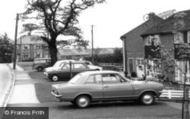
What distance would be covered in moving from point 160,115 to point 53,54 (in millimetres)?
28891

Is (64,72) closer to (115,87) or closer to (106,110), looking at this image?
(115,87)

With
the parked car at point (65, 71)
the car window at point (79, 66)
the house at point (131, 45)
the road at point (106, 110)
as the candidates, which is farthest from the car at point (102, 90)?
the house at point (131, 45)

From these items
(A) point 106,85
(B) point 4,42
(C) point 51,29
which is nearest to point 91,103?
(A) point 106,85

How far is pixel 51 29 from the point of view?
37.3m

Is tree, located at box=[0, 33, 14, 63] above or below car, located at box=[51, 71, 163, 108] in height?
above

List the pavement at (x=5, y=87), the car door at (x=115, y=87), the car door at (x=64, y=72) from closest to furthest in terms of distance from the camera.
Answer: the car door at (x=115, y=87) → the pavement at (x=5, y=87) → the car door at (x=64, y=72)

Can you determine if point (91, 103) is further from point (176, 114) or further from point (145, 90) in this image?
point (176, 114)

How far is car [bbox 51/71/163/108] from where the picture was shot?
1155 cm

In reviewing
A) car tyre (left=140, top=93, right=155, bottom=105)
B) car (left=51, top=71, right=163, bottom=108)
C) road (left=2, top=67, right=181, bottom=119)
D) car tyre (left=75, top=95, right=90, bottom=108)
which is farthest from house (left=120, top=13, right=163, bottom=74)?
car tyre (left=75, top=95, right=90, bottom=108)

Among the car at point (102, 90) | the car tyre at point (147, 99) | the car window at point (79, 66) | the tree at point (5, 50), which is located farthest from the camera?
the tree at point (5, 50)

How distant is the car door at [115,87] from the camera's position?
11.9 meters

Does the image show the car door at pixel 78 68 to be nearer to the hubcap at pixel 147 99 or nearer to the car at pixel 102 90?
the car at pixel 102 90

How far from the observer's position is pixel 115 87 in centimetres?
1202

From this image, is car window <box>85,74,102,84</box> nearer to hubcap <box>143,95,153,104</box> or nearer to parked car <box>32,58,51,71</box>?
hubcap <box>143,95,153,104</box>
